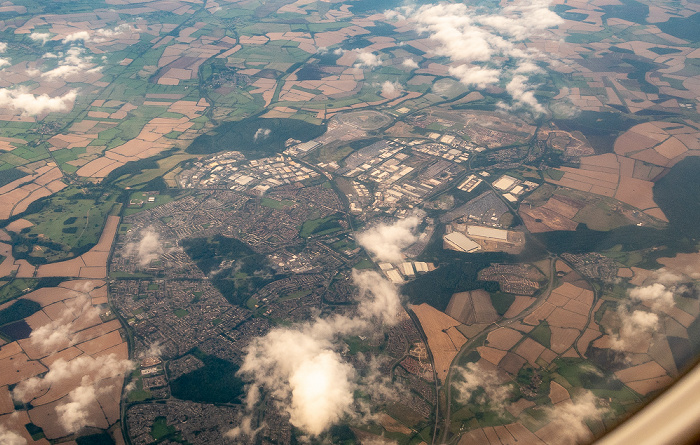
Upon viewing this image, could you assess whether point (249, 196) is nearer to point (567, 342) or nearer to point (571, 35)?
point (567, 342)

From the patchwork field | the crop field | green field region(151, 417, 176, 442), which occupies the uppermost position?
the patchwork field

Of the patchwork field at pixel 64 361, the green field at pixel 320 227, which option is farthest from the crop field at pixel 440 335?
the patchwork field at pixel 64 361

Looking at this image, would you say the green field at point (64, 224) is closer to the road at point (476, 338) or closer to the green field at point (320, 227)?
the green field at point (320, 227)

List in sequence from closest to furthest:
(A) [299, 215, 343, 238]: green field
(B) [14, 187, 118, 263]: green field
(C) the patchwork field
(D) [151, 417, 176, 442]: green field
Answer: (D) [151, 417, 176, 442]: green field, (C) the patchwork field, (B) [14, 187, 118, 263]: green field, (A) [299, 215, 343, 238]: green field

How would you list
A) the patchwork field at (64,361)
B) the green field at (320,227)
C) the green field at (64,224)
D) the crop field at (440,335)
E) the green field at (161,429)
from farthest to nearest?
the green field at (320,227)
the green field at (64,224)
the crop field at (440,335)
the patchwork field at (64,361)
the green field at (161,429)

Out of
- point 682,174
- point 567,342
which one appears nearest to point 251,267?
point 567,342

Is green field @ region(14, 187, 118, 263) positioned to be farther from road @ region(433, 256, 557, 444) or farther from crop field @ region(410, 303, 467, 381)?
road @ region(433, 256, 557, 444)

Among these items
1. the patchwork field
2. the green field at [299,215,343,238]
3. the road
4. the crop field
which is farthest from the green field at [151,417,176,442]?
the green field at [299,215,343,238]

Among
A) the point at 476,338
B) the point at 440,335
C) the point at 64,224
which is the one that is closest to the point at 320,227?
the point at 440,335

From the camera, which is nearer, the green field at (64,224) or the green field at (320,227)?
the green field at (64,224)

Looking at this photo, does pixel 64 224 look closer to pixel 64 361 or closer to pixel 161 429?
pixel 64 361

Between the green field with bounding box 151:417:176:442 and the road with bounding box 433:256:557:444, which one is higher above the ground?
the road with bounding box 433:256:557:444

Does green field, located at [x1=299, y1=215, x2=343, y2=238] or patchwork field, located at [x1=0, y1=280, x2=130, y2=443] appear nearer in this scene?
patchwork field, located at [x1=0, y1=280, x2=130, y2=443]
